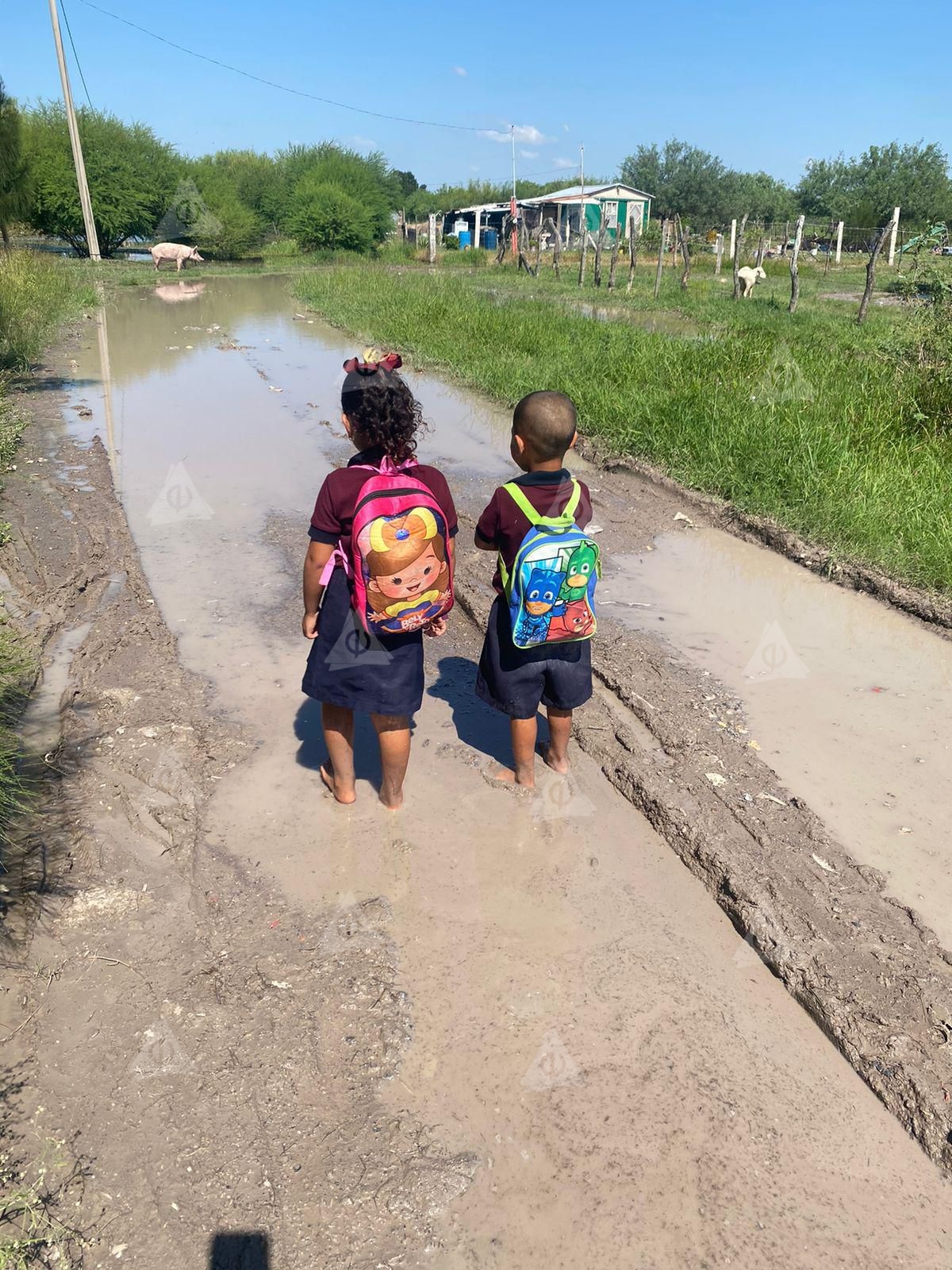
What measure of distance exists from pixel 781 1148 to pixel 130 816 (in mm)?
2238

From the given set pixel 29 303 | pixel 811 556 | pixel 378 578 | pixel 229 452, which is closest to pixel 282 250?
pixel 29 303

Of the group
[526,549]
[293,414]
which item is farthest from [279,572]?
[293,414]

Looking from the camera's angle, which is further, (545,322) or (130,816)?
(545,322)

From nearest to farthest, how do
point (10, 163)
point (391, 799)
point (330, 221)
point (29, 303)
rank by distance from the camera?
point (391, 799), point (10, 163), point (29, 303), point (330, 221)

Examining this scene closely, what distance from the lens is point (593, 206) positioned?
46.4 metres

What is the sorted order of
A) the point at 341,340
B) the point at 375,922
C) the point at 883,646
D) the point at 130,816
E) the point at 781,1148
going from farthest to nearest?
1. the point at 341,340
2. the point at 883,646
3. the point at 130,816
4. the point at 375,922
5. the point at 781,1148

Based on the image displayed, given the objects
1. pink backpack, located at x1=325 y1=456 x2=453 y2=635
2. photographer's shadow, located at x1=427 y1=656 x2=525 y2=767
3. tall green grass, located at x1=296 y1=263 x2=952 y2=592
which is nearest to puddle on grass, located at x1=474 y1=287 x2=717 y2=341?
tall green grass, located at x1=296 y1=263 x2=952 y2=592

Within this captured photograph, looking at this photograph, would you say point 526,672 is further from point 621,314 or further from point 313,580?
point 621,314

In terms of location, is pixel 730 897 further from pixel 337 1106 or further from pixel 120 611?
pixel 120 611

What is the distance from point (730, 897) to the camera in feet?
9.15

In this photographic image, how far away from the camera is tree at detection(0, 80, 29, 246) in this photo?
9.42 metres

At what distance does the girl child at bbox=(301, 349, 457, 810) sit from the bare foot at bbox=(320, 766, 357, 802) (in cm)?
25

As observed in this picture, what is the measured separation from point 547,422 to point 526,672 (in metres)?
0.85

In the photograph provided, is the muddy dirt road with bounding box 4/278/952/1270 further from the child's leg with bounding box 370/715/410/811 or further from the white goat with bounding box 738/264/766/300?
the white goat with bounding box 738/264/766/300
